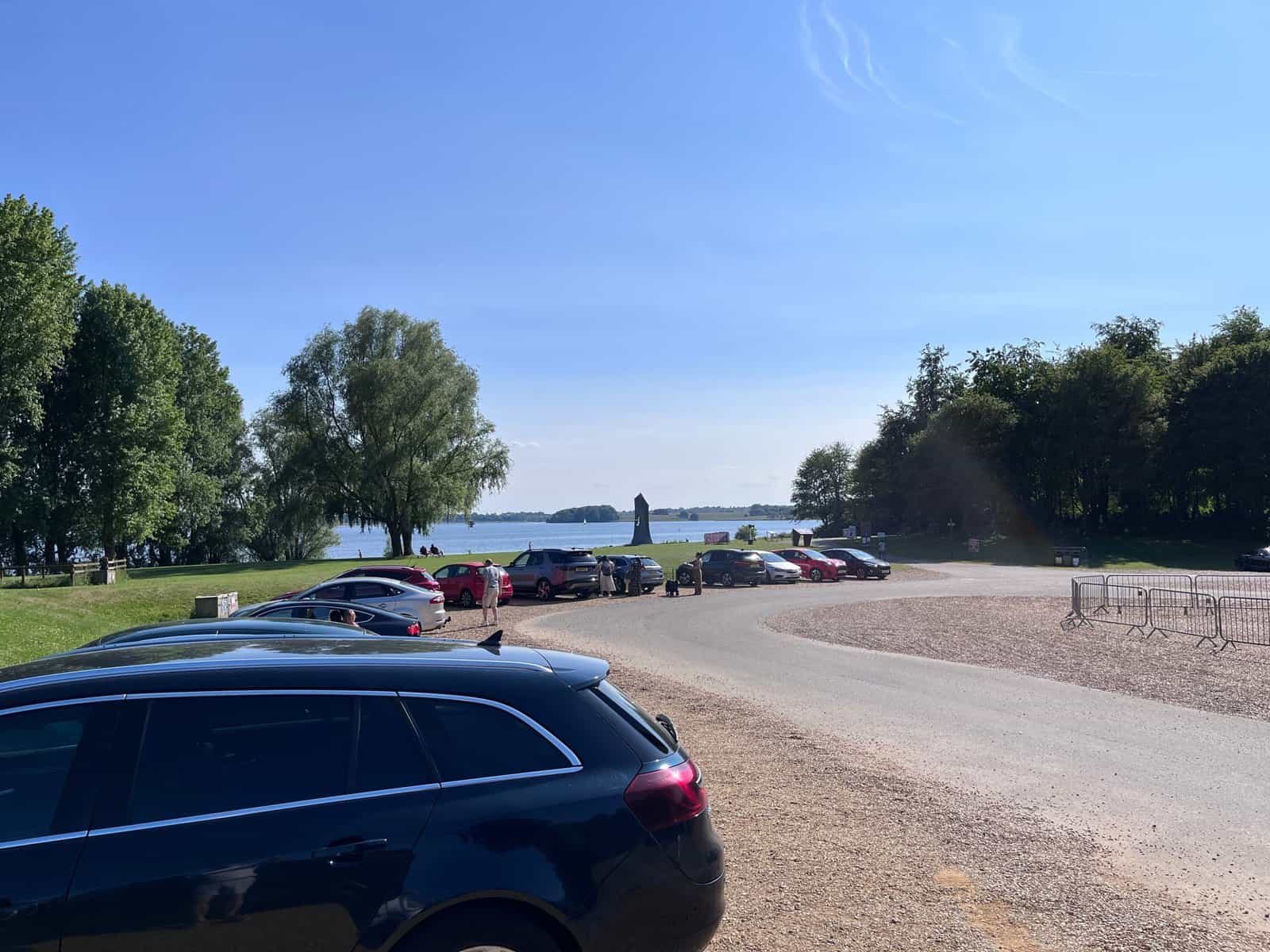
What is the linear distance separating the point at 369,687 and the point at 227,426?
66.7 m

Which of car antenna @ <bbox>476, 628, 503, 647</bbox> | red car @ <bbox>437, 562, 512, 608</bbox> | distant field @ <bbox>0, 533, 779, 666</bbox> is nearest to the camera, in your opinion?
car antenna @ <bbox>476, 628, 503, 647</bbox>

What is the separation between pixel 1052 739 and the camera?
1002 centimetres

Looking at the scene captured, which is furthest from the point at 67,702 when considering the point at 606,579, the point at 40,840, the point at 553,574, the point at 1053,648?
the point at 606,579

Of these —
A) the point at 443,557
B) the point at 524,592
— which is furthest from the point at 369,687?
the point at 443,557

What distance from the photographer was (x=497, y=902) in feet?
10.9

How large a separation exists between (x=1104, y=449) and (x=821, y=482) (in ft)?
223

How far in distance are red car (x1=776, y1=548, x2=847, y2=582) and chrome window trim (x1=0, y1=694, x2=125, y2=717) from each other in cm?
3765

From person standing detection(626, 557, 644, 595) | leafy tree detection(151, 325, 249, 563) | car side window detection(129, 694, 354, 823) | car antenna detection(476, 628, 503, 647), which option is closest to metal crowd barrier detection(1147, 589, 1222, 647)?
person standing detection(626, 557, 644, 595)

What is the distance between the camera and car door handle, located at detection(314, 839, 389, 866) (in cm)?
317

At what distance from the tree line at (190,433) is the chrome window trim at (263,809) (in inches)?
1732

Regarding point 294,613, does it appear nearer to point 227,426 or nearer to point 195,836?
point 195,836

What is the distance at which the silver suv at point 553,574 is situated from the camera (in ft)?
99.6

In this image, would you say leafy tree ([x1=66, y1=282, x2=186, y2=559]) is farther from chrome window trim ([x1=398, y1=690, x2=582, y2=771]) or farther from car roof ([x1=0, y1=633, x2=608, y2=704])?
chrome window trim ([x1=398, y1=690, x2=582, y2=771])

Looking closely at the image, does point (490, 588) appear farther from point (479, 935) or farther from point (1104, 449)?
point (1104, 449)
